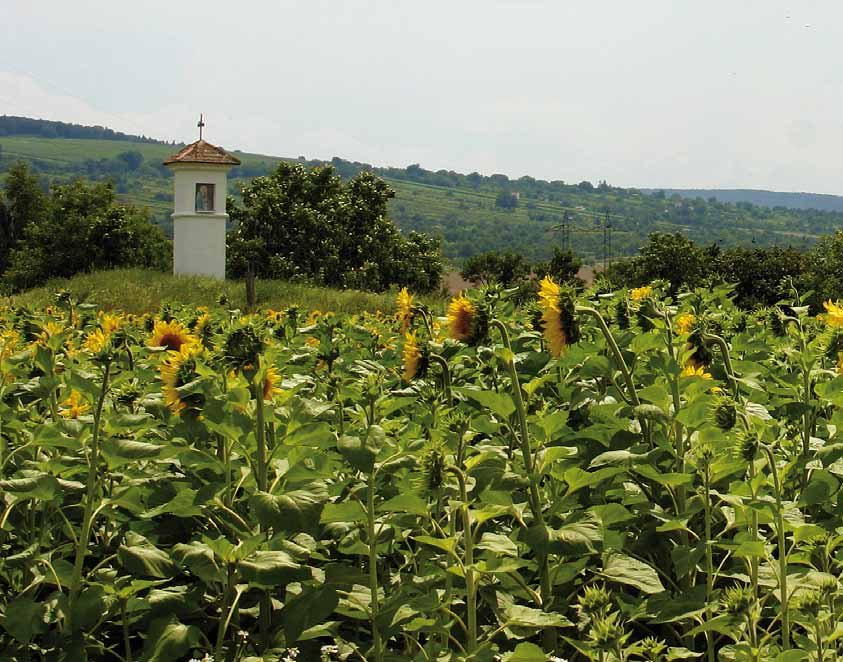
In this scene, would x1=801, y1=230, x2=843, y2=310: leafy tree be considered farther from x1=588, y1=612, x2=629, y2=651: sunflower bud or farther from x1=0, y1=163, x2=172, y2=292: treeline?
x1=588, y1=612, x2=629, y2=651: sunflower bud

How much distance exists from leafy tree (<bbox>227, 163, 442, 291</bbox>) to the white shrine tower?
9.67m

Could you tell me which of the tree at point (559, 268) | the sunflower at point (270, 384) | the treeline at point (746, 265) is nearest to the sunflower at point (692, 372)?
the tree at point (559, 268)

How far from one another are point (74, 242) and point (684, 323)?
Answer: 181ft

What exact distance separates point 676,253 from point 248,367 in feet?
172

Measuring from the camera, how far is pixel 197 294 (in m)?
28.1

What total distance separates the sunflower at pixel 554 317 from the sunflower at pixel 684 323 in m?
0.53

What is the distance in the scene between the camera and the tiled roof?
3549 centimetres

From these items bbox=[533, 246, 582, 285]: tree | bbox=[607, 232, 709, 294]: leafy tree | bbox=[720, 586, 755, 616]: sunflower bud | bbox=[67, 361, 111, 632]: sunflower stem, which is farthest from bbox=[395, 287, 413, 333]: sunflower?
bbox=[607, 232, 709, 294]: leafy tree

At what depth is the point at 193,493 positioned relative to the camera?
250 centimetres

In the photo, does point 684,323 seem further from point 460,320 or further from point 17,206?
point 17,206

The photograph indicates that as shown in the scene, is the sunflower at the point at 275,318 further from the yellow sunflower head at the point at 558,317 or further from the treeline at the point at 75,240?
the treeline at the point at 75,240

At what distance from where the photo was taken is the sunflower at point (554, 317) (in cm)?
309

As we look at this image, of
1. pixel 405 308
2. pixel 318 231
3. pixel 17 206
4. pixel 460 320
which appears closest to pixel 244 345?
Result: pixel 460 320

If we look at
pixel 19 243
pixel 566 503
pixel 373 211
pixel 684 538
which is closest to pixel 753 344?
pixel 684 538
